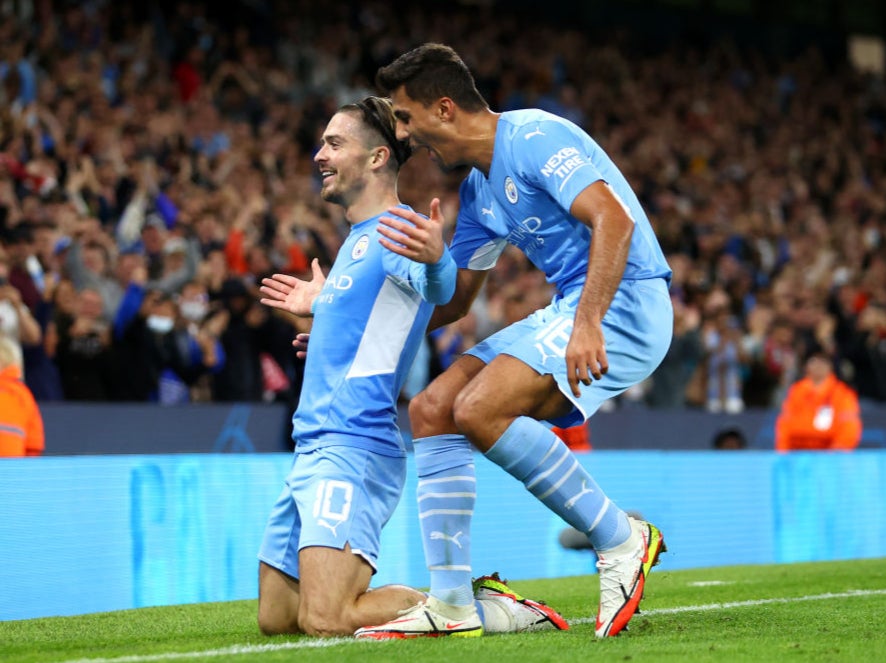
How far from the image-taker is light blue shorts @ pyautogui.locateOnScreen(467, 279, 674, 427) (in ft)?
15.9

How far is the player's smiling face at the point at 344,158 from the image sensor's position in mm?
5395

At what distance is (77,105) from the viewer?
40.0 feet

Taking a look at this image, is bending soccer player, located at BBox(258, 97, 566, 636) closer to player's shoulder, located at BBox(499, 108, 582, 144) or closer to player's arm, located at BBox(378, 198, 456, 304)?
player's arm, located at BBox(378, 198, 456, 304)

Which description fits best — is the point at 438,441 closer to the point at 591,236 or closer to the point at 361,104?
the point at 591,236

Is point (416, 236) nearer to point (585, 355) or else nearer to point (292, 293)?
point (585, 355)

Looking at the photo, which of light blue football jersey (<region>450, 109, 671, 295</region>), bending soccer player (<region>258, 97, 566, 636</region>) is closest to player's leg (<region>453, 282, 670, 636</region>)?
light blue football jersey (<region>450, 109, 671, 295</region>)

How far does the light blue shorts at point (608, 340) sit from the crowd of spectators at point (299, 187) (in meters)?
5.03

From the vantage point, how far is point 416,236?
15.1 feet

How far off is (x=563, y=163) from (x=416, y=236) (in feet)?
2.00

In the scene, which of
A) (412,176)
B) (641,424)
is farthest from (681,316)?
(412,176)

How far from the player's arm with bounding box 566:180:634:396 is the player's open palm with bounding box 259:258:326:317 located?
1.28m

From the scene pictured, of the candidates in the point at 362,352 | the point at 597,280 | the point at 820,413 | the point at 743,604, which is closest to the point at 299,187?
the point at 820,413

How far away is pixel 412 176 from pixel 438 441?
34.8ft

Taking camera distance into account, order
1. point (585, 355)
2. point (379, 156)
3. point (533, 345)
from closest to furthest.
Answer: point (585, 355) < point (533, 345) < point (379, 156)
